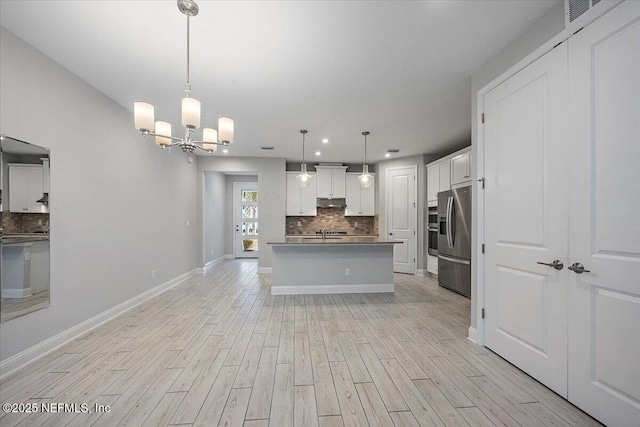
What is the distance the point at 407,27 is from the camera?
218 cm

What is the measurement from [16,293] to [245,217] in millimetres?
6605

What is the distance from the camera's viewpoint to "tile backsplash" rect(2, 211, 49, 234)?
2221mm

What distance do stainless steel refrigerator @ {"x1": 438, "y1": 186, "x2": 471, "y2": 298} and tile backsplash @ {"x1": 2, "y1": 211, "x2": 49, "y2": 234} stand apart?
5.21 meters

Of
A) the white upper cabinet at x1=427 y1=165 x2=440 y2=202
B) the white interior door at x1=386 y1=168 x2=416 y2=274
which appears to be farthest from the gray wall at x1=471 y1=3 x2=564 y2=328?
the white interior door at x1=386 y1=168 x2=416 y2=274

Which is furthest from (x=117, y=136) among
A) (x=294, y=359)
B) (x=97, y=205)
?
(x=294, y=359)

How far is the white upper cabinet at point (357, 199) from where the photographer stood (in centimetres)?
727

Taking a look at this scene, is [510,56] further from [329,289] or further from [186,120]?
[329,289]

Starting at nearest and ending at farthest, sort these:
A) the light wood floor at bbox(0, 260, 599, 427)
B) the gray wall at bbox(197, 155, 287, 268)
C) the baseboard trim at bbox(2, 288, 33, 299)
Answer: the light wood floor at bbox(0, 260, 599, 427)
the baseboard trim at bbox(2, 288, 33, 299)
the gray wall at bbox(197, 155, 287, 268)

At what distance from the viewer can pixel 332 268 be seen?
4750 mm

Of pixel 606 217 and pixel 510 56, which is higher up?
pixel 510 56

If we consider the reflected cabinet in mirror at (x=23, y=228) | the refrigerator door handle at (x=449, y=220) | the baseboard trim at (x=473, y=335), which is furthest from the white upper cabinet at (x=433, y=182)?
the reflected cabinet in mirror at (x=23, y=228)

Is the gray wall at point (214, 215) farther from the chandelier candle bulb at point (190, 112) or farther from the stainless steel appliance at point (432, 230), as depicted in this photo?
the stainless steel appliance at point (432, 230)

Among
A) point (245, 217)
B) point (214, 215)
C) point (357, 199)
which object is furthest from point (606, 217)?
Result: point (245, 217)

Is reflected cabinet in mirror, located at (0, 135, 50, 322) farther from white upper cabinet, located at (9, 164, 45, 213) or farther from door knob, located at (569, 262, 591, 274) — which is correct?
door knob, located at (569, 262, 591, 274)
